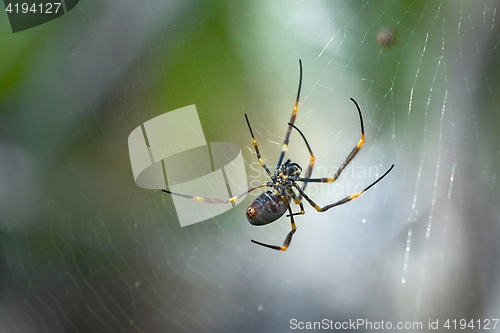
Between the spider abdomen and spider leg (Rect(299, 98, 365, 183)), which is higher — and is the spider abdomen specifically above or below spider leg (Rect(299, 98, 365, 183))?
below

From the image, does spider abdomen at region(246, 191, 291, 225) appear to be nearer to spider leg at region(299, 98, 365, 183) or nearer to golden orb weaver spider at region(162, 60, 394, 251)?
golden orb weaver spider at region(162, 60, 394, 251)

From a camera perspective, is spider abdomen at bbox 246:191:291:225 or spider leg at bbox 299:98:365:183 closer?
spider abdomen at bbox 246:191:291:225

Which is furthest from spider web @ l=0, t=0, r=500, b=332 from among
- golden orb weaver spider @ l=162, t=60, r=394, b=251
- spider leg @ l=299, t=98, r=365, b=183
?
spider leg @ l=299, t=98, r=365, b=183

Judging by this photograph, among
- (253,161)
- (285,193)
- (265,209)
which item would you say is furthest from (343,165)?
(253,161)

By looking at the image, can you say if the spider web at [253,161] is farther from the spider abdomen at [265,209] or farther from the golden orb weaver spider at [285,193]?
the spider abdomen at [265,209]

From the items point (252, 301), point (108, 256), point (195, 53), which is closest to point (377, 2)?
point (195, 53)

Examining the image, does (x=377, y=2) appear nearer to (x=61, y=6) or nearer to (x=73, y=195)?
(x=61, y=6)
